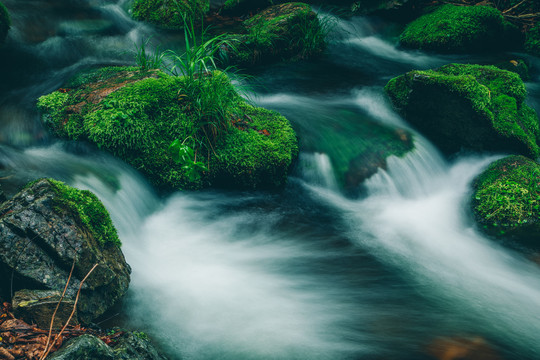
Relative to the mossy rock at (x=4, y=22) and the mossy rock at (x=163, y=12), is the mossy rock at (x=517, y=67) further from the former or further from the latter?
the mossy rock at (x=4, y=22)

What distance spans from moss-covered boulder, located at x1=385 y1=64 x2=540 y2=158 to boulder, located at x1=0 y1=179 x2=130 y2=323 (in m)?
4.68

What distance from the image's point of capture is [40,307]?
2209 mm

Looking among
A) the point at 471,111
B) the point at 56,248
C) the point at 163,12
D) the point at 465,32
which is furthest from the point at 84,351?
the point at 465,32

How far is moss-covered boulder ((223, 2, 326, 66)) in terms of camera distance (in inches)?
281

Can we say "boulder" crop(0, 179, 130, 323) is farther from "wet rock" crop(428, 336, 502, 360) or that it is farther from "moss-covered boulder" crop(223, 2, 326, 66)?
"moss-covered boulder" crop(223, 2, 326, 66)

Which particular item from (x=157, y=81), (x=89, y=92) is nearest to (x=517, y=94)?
(x=157, y=81)

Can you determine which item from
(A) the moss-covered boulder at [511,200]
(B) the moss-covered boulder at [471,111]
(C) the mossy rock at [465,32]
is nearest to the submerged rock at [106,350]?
(A) the moss-covered boulder at [511,200]

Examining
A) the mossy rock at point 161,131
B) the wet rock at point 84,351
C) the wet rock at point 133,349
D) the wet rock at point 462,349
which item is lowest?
the wet rock at point 133,349

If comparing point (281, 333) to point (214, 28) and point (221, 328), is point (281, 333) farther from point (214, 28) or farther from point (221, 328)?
point (214, 28)

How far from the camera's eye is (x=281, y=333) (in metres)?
2.92

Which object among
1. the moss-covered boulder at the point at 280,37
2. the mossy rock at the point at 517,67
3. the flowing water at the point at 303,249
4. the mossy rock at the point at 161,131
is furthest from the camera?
the mossy rock at the point at 517,67

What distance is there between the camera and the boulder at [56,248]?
235 cm

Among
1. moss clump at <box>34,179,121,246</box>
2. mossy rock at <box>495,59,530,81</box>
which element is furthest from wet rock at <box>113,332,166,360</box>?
mossy rock at <box>495,59,530,81</box>

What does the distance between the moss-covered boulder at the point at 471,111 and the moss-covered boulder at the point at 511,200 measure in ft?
1.70
